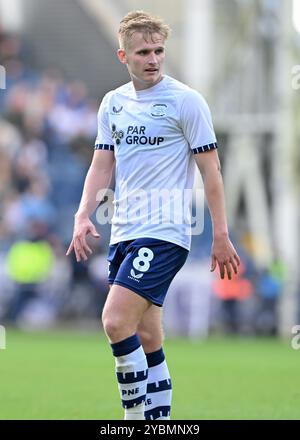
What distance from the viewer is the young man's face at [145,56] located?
7.25 metres

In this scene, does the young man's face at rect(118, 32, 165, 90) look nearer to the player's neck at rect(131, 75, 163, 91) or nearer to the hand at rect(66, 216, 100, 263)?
the player's neck at rect(131, 75, 163, 91)

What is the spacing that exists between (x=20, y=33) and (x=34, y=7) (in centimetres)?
97

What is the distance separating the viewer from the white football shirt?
7270mm

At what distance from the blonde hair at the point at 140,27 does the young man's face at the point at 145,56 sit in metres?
0.02

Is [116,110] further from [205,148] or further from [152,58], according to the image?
[205,148]

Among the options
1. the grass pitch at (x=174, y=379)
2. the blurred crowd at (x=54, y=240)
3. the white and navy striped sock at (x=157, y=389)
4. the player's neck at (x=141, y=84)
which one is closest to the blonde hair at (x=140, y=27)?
the player's neck at (x=141, y=84)

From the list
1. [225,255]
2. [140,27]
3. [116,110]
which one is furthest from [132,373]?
[140,27]

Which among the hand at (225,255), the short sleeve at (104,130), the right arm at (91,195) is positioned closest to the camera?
the hand at (225,255)

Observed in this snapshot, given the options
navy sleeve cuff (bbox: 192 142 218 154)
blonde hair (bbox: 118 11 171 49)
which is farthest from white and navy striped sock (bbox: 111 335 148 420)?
blonde hair (bbox: 118 11 171 49)

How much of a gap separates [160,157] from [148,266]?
66 centimetres

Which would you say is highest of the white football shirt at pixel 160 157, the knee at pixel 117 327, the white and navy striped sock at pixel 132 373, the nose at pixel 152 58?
the nose at pixel 152 58

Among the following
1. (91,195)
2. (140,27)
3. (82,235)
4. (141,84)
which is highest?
(140,27)

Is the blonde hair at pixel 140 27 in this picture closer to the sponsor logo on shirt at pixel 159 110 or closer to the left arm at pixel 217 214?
the sponsor logo on shirt at pixel 159 110

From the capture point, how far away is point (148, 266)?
7.23 metres
